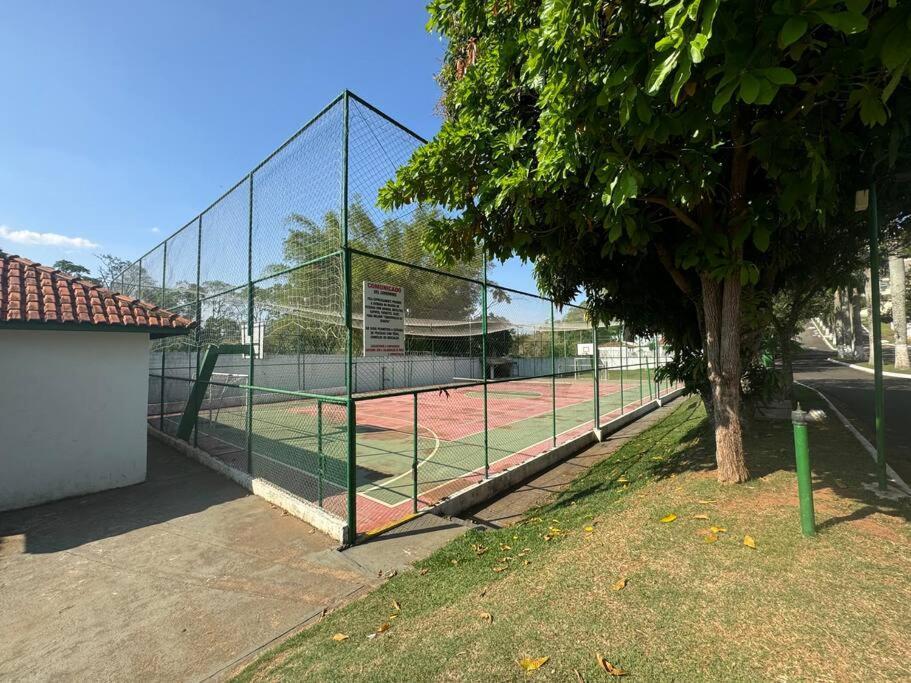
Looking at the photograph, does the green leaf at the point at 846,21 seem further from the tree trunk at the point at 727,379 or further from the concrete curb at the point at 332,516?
the concrete curb at the point at 332,516

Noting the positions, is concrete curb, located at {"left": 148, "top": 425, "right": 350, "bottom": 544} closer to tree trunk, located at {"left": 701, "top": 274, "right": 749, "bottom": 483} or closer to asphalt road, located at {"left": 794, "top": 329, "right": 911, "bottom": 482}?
tree trunk, located at {"left": 701, "top": 274, "right": 749, "bottom": 483}

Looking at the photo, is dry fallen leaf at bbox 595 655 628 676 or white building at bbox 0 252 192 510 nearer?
dry fallen leaf at bbox 595 655 628 676

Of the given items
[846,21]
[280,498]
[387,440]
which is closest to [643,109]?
[846,21]

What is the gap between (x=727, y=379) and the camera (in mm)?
4910

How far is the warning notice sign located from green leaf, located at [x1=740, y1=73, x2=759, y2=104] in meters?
3.98

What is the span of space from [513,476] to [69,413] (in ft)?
23.6

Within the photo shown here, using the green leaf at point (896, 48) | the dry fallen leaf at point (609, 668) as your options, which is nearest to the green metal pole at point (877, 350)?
the green leaf at point (896, 48)

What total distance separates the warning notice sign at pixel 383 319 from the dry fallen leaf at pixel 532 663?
347 cm

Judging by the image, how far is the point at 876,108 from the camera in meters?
2.43

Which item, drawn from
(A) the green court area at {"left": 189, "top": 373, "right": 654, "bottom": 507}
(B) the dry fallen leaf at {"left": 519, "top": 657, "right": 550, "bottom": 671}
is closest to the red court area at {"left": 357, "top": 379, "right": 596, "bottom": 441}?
(A) the green court area at {"left": 189, "top": 373, "right": 654, "bottom": 507}

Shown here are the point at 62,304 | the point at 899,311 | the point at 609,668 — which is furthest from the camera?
the point at 899,311

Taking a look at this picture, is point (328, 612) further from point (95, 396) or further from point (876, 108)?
point (95, 396)

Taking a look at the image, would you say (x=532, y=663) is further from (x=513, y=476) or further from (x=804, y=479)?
(x=513, y=476)

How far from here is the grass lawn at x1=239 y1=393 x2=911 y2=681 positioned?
92.5 inches
